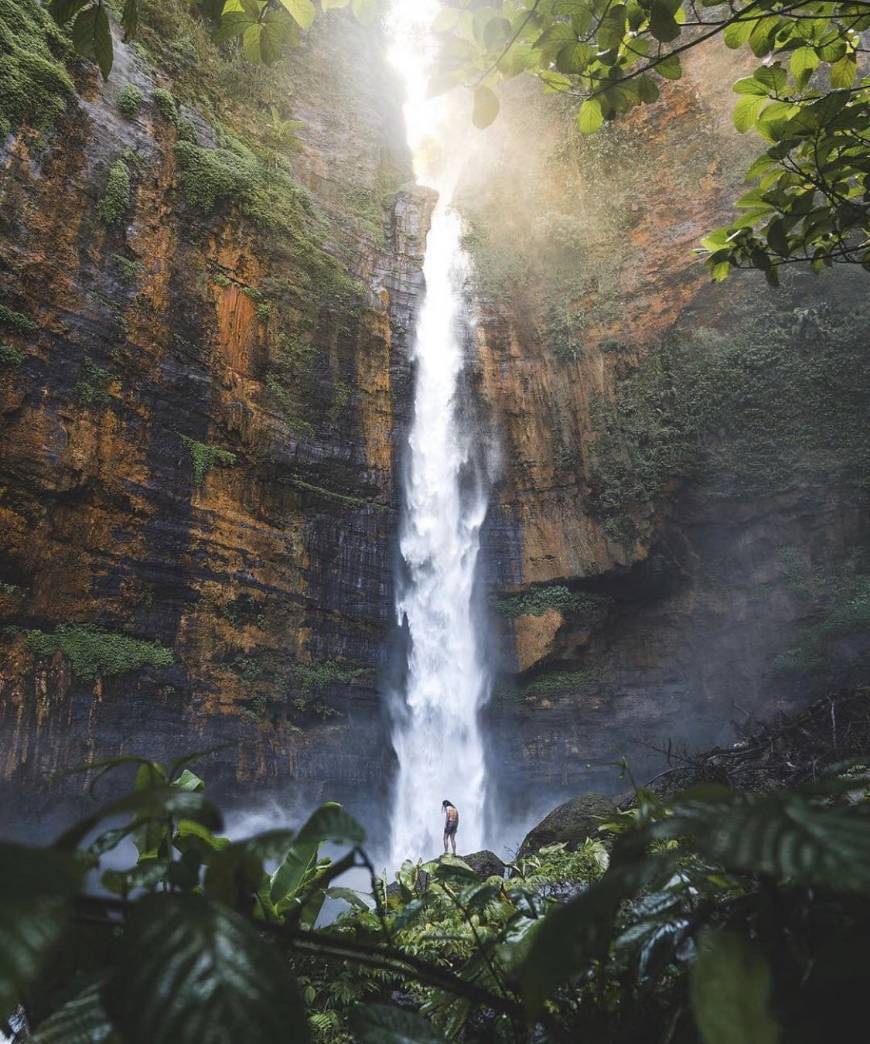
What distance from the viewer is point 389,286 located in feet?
51.6

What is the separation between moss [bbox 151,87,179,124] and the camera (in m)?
12.0

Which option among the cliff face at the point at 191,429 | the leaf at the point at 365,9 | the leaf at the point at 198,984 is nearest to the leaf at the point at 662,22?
the leaf at the point at 365,9

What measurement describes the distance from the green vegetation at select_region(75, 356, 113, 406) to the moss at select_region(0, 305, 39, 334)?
903 mm

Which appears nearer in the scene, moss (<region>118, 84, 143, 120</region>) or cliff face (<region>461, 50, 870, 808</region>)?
Answer: moss (<region>118, 84, 143, 120</region>)

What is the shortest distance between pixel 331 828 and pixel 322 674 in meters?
12.5

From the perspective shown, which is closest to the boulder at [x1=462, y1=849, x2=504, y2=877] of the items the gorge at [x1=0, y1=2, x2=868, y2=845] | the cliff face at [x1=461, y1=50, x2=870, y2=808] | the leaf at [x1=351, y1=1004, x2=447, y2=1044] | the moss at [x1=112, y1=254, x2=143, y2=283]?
the gorge at [x1=0, y1=2, x2=868, y2=845]

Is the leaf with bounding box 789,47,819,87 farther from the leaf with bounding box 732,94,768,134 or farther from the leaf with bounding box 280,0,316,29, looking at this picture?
the leaf with bounding box 280,0,316,29

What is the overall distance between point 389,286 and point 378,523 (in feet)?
21.1

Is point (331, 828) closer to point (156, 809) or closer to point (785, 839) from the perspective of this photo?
point (156, 809)

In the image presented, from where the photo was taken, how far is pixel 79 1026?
Answer: 49cm

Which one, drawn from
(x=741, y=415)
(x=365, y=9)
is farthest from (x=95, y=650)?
(x=741, y=415)

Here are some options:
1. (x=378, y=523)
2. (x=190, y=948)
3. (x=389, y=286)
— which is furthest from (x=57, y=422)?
(x=190, y=948)

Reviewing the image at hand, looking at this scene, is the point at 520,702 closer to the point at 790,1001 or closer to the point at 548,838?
the point at 548,838

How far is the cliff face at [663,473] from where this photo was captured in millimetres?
12461
